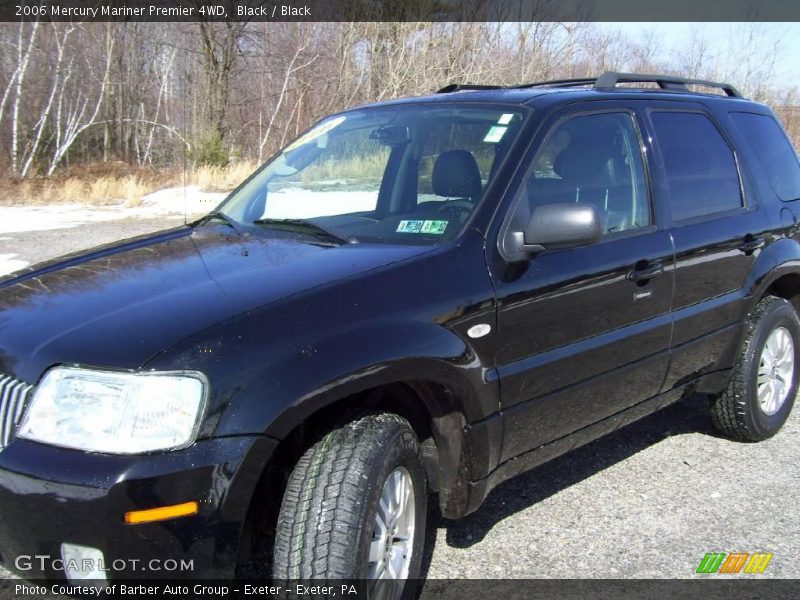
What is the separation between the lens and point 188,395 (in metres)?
2.09

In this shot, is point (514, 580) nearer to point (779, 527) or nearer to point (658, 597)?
point (658, 597)

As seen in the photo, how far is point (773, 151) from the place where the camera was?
4672mm

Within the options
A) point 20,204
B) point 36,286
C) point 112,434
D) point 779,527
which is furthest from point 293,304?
point 20,204

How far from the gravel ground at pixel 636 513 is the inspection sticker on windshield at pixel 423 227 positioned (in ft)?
4.29

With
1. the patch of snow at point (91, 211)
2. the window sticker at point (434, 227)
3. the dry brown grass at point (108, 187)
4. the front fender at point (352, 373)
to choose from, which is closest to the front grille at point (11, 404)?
the front fender at point (352, 373)

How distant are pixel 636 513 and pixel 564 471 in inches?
20.5

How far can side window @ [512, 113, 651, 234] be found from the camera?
3266 millimetres

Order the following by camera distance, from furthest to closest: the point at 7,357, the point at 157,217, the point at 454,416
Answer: the point at 157,217, the point at 454,416, the point at 7,357

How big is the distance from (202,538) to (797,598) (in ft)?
7.47

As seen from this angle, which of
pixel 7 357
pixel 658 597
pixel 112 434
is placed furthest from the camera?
pixel 658 597

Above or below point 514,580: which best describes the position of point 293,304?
above

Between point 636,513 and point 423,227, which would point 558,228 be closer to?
point 423,227

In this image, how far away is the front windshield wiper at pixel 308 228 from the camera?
300cm

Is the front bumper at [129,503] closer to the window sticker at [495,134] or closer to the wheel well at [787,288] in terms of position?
the window sticker at [495,134]
